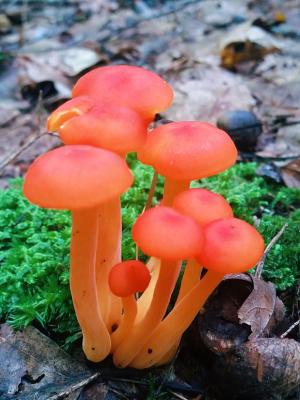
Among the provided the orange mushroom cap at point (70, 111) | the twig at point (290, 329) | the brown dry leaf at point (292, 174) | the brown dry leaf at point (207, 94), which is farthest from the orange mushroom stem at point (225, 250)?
the brown dry leaf at point (207, 94)

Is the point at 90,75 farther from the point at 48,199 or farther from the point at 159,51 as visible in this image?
the point at 159,51

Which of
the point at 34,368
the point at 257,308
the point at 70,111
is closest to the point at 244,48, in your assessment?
the point at 257,308

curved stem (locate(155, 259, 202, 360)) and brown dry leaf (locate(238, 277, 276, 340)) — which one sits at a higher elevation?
curved stem (locate(155, 259, 202, 360))

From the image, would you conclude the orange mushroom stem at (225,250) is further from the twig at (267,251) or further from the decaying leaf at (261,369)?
the twig at (267,251)

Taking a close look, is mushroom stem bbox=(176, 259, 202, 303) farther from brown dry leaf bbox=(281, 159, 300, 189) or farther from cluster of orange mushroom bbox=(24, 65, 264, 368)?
brown dry leaf bbox=(281, 159, 300, 189)

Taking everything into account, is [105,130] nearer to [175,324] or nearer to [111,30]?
[175,324]

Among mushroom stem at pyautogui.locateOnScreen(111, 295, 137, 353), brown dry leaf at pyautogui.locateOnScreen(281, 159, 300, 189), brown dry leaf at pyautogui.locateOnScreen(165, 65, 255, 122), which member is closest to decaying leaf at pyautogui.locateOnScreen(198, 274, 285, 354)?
mushroom stem at pyautogui.locateOnScreen(111, 295, 137, 353)

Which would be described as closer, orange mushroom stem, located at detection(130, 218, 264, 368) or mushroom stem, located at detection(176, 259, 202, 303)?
orange mushroom stem, located at detection(130, 218, 264, 368)
